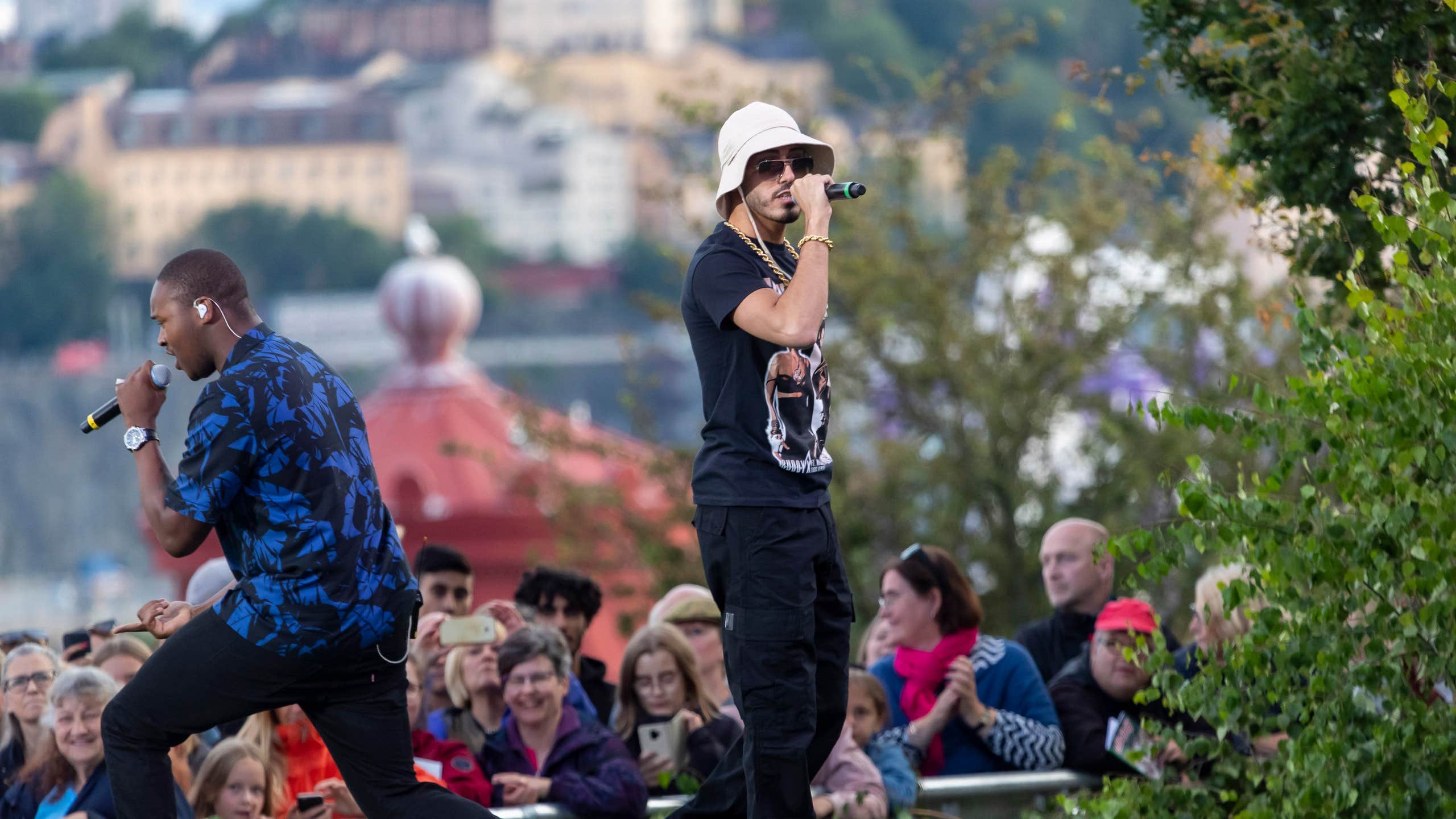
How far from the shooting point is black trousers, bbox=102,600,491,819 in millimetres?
4152

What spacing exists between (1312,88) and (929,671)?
2127mm

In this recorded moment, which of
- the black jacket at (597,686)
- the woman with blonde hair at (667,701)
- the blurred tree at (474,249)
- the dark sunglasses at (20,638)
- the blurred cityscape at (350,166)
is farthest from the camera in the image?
the blurred tree at (474,249)

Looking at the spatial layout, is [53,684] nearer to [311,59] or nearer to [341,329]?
[341,329]

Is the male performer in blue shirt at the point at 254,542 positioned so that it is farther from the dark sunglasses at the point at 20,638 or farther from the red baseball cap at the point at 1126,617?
the red baseball cap at the point at 1126,617

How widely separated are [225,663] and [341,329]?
104699mm

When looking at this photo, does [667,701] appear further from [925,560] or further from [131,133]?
[131,133]

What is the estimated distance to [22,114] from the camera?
127 meters

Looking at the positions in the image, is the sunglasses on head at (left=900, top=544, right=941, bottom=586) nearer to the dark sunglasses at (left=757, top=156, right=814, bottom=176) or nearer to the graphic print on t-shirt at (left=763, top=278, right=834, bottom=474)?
the graphic print on t-shirt at (left=763, top=278, right=834, bottom=474)

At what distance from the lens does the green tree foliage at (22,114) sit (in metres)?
126

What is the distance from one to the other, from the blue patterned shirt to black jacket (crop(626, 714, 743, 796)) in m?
1.94

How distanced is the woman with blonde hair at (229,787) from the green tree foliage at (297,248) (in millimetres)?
111944

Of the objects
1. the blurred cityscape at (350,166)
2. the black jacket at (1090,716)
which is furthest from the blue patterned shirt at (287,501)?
the blurred cityscape at (350,166)

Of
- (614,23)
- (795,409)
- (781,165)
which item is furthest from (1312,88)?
(614,23)

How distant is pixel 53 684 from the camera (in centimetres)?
532
